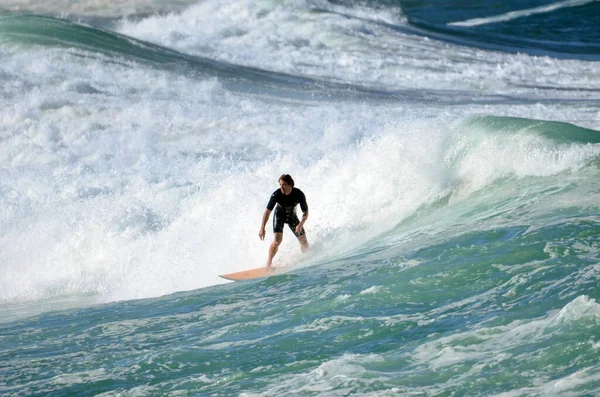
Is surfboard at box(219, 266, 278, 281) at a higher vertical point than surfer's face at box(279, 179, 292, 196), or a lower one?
lower

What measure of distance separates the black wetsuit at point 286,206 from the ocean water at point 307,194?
21.0 inches

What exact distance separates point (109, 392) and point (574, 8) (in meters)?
29.2

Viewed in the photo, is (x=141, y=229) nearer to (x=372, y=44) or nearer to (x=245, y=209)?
(x=245, y=209)

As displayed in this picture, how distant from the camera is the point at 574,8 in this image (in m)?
32.6

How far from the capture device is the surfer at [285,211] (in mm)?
11227

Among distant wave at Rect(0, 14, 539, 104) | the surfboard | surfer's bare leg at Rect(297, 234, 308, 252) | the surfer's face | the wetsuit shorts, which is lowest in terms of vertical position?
the surfboard

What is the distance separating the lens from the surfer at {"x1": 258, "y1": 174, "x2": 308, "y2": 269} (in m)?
11.2

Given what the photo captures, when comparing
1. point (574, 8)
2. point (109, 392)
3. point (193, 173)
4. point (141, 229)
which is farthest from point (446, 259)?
point (574, 8)

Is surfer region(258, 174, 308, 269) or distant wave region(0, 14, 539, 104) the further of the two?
distant wave region(0, 14, 539, 104)

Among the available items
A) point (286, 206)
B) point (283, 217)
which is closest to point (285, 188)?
point (286, 206)

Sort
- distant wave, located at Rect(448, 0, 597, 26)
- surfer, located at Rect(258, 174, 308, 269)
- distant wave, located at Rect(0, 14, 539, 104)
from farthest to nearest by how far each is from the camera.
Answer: distant wave, located at Rect(448, 0, 597, 26)
distant wave, located at Rect(0, 14, 539, 104)
surfer, located at Rect(258, 174, 308, 269)

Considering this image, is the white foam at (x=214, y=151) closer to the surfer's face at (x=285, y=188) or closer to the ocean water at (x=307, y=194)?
the ocean water at (x=307, y=194)

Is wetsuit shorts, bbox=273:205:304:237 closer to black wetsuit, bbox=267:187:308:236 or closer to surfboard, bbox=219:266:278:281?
black wetsuit, bbox=267:187:308:236

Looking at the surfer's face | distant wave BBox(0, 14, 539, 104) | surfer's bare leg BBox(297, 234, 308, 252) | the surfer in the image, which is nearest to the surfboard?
the surfer
